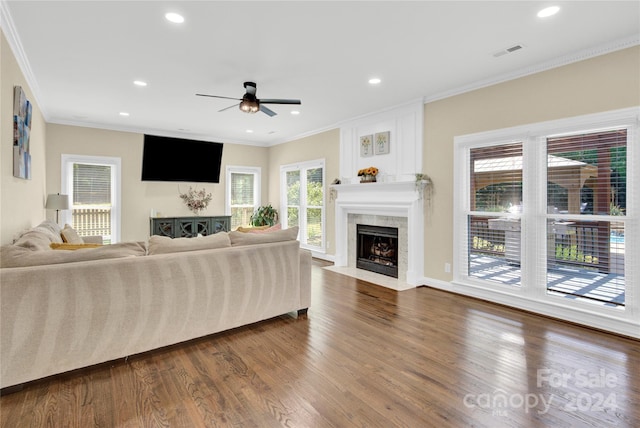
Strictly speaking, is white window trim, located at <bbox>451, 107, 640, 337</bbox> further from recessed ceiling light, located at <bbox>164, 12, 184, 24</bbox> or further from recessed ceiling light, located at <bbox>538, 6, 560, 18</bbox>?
recessed ceiling light, located at <bbox>164, 12, 184, 24</bbox>

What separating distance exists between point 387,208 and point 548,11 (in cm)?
318

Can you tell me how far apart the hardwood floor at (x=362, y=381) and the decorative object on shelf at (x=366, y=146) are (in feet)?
10.5

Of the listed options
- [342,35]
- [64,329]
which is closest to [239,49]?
[342,35]

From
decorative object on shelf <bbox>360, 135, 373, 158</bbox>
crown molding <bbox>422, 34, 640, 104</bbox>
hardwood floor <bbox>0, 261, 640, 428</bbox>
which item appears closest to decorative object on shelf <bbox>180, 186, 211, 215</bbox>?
decorative object on shelf <bbox>360, 135, 373, 158</bbox>

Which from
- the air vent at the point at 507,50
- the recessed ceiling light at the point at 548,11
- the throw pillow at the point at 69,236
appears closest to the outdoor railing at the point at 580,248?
the air vent at the point at 507,50

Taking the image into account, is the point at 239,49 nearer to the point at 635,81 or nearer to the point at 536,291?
the point at 635,81

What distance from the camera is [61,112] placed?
549cm

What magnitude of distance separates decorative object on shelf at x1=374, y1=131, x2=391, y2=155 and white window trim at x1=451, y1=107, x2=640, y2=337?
122 centimetres

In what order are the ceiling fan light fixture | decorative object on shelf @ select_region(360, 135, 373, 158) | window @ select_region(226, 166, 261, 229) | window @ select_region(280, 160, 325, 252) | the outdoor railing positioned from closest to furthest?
1. the outdoor railing
2. the ceiling fan light fixture
3. decorative object on shelf @ select_region(360, 135, 373, 158)
4. window @ select_region(280, 160, 325, 252)
5. window @ select_region(226, 166, 261, 229)

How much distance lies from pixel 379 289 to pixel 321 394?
2.65 meters

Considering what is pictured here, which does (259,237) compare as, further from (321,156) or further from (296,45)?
(321,156)

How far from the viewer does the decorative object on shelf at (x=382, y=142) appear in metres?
5.37

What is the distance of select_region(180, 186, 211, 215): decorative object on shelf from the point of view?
7379 mm

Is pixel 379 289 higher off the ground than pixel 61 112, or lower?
lower
